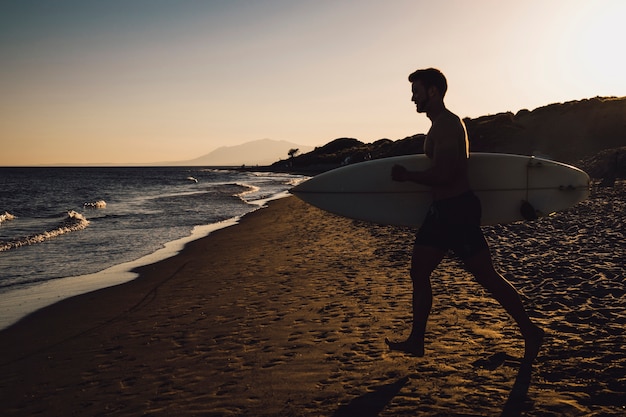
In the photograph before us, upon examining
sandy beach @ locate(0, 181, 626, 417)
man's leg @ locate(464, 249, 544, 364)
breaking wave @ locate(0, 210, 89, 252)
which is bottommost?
sandy beach @ locate(0, 181, 626, 417)

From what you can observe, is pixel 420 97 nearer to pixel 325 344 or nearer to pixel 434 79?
pixel 434 79

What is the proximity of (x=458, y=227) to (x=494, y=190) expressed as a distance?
1.32m

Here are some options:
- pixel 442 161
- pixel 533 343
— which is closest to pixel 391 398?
pixel 533 343

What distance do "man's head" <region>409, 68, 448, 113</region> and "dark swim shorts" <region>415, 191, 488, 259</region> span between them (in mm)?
820

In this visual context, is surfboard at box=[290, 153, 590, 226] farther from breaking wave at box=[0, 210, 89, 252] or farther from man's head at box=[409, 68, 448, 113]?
breaking wave at box=[0, 210, 89, 252]

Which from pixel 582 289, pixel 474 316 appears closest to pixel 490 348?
pixel 474 316

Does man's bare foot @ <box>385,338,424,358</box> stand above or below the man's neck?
below

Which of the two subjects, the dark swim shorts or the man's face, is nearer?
the dark swim shorts

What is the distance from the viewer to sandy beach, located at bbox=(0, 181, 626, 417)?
3508 mm

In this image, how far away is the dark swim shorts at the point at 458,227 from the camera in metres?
3.74

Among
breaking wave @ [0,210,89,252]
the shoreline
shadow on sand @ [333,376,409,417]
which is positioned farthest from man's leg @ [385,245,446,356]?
breaking wave @ [0,210,89,252]

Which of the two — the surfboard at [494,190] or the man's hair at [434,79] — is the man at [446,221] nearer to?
the man's hair at [434,79]

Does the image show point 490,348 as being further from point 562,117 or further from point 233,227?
point 562,117

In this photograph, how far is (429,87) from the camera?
155 inches
